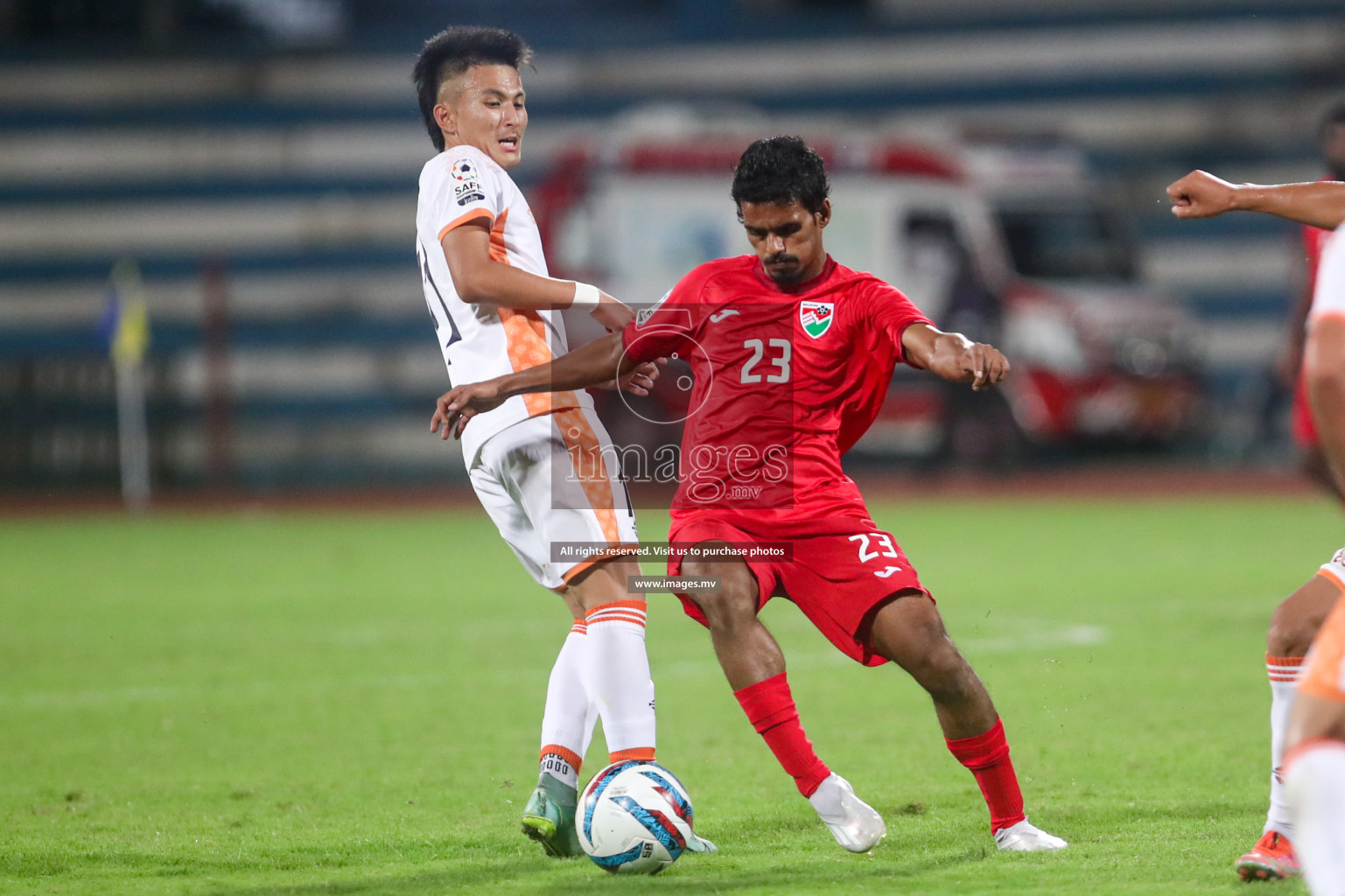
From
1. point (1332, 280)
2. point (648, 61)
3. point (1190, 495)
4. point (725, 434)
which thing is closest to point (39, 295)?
point (648, 61)

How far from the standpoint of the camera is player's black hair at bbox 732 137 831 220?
4.21 m

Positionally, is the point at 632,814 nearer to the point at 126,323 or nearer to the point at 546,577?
the point at 546,577

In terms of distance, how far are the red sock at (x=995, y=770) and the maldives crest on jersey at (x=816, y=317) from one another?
1127 millimetres

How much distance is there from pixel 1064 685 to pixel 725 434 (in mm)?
3050

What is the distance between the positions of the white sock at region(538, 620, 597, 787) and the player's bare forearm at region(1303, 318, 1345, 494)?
2.17 meters

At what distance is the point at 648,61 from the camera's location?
81.9 feet

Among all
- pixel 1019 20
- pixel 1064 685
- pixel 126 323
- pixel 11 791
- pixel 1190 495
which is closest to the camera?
pixel 11 791

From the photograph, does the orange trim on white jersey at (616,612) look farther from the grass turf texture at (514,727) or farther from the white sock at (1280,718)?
the white sock at (1280,718)

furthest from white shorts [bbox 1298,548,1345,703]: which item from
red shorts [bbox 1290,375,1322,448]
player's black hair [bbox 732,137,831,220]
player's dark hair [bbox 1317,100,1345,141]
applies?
→ player's dark hair [bbox 1317,100,1345,141]

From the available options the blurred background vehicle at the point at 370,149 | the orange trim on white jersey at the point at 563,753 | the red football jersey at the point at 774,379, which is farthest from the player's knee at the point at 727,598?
the blurred background vehicle at the point at 370,149

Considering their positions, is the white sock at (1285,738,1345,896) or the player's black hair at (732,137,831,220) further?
the player's black hair at (732,137,831,220)

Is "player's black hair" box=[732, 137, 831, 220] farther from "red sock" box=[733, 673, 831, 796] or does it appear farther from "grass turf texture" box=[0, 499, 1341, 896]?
"grass turf texture" box=[0, 499, 1341, 896]

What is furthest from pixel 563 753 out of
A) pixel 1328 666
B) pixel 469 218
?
pixel 1328 666

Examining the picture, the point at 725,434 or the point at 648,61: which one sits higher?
the point at 648,61
